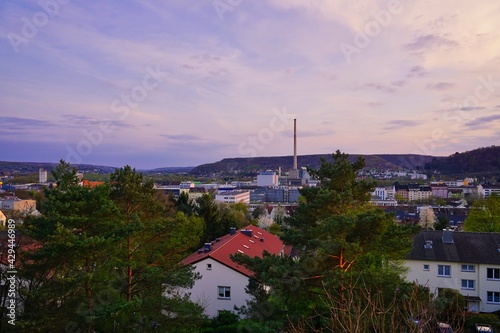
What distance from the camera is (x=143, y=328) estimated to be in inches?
450

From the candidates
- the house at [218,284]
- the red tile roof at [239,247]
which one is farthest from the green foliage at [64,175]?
the house at [218,284]

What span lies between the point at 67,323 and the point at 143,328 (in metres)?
2.20

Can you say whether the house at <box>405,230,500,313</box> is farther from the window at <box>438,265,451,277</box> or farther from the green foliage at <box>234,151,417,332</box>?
the green foliage at <box>234,151,417,332</box>

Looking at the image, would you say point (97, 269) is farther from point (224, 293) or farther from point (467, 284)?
point (467, 284)

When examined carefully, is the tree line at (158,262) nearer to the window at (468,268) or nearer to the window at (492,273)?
the window at (468,268)

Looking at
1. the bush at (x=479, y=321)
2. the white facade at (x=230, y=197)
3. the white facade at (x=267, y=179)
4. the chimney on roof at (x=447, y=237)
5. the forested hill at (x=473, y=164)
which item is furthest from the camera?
the forested hill at (x=473, y=164)

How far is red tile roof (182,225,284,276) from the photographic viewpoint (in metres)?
19.3

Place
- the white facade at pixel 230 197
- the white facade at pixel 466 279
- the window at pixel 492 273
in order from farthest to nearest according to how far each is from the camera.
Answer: the white facade at pixel 230 197, the window at pixel 492 273, the white facade at pixel 466 279

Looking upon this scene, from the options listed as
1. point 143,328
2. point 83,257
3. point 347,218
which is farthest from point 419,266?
point 83,257

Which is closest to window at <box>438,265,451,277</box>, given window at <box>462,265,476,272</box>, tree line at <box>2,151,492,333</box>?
window at <box>462,265,476,272</box>

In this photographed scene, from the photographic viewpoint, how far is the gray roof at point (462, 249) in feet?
76.0

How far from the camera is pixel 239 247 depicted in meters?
22.6

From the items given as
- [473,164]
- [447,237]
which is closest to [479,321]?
[447,237]

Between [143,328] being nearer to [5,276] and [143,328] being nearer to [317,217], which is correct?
[5,276]
